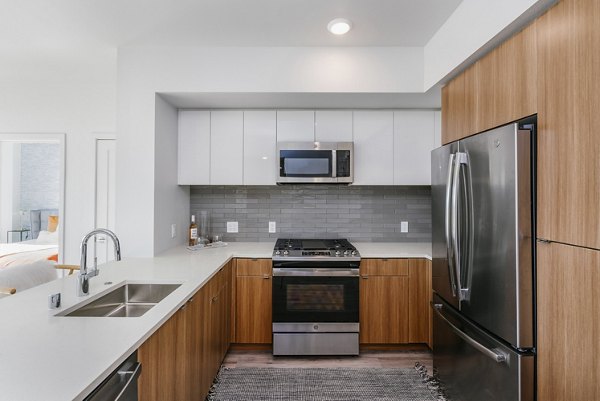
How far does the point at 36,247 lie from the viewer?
4031 millimetres

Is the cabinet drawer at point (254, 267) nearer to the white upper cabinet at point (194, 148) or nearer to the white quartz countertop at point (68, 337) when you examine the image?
the white quartz countertop at point (68, 337)

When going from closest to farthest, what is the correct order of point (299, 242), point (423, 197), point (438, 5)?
point (438, 5), point (299, 242), point (423, 197)

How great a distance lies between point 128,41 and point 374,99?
1942 mm

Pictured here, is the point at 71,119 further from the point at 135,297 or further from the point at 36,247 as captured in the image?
the point at 135,297

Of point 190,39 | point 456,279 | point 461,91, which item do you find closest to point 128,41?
point 190,39

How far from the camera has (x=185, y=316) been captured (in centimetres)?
165

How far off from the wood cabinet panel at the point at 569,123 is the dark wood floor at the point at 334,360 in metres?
1.75

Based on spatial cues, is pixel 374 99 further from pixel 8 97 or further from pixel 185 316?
pixel 8 97

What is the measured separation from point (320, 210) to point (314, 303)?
1.01 metres

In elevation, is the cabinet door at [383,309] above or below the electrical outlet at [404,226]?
below

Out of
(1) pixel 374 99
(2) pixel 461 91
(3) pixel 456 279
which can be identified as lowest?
(3) pixel 456 279

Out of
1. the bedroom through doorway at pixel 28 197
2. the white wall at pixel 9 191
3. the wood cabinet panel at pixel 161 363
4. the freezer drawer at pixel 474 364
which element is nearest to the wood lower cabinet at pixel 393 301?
the freezer drawer at pixel 474 364

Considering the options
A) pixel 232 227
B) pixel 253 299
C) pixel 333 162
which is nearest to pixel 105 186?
pixel 232 227

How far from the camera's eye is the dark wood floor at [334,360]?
2.62m
